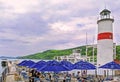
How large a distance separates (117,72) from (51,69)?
11.4 m

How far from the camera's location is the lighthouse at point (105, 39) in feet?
79.7

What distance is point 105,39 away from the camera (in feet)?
80.4

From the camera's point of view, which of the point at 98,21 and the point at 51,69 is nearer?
the point at 51,69

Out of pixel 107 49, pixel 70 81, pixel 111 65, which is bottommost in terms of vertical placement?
pixel 70 81

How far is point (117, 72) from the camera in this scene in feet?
80.7

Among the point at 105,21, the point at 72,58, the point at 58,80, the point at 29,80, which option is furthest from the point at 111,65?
the point at 72,58

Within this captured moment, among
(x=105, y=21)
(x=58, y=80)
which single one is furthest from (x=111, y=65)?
(x=105, y=21)

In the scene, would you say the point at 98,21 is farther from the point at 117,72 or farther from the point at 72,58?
the point at 72,58

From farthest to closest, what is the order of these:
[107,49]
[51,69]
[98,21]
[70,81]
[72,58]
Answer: [72,58]
[98,21]
[107,49]
[70,81]
[51,69]

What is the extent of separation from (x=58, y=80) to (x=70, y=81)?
89cm

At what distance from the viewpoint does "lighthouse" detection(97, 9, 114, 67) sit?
24.3 meters

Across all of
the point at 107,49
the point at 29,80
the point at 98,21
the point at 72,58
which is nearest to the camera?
the point at 29,80

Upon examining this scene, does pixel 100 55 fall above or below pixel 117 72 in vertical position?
above

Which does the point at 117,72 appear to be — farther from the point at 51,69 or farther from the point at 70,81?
the point at 51,69
